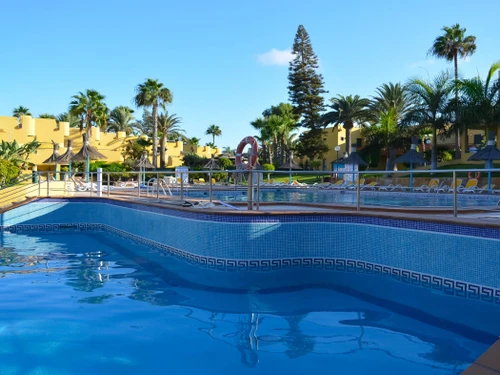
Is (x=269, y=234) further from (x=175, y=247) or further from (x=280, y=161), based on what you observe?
(x=280, y=161)

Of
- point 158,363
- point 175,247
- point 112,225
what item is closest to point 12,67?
point 112,225

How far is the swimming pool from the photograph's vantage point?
3.84 m

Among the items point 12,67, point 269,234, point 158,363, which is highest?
point 12,67

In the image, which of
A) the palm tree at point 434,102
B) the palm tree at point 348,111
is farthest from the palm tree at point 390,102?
the palm tree at point 434,102

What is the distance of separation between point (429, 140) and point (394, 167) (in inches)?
246

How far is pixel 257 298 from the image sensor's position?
5578mm

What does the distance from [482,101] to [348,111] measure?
1045 cm

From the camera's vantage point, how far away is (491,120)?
25.4 metres

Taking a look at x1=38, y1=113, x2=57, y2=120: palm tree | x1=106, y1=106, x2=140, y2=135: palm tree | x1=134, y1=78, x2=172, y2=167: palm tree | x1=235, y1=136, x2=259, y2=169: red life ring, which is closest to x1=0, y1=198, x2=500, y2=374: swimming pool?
x1=235, y1=136, x2=259, y2=169: red life ring

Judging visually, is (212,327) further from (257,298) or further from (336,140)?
(336,140)

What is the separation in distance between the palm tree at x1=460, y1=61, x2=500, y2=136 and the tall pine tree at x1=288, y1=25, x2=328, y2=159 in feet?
45.0

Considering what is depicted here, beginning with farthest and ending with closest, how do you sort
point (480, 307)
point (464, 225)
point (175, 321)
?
point (464, 225)
point (480, 307)
point (175, 321)

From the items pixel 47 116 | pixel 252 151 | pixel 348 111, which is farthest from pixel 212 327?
pixel 47 116

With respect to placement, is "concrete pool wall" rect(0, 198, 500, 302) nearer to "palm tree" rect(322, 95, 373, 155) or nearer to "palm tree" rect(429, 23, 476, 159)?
"palm tree" rect(322, 95, 373, 155)
